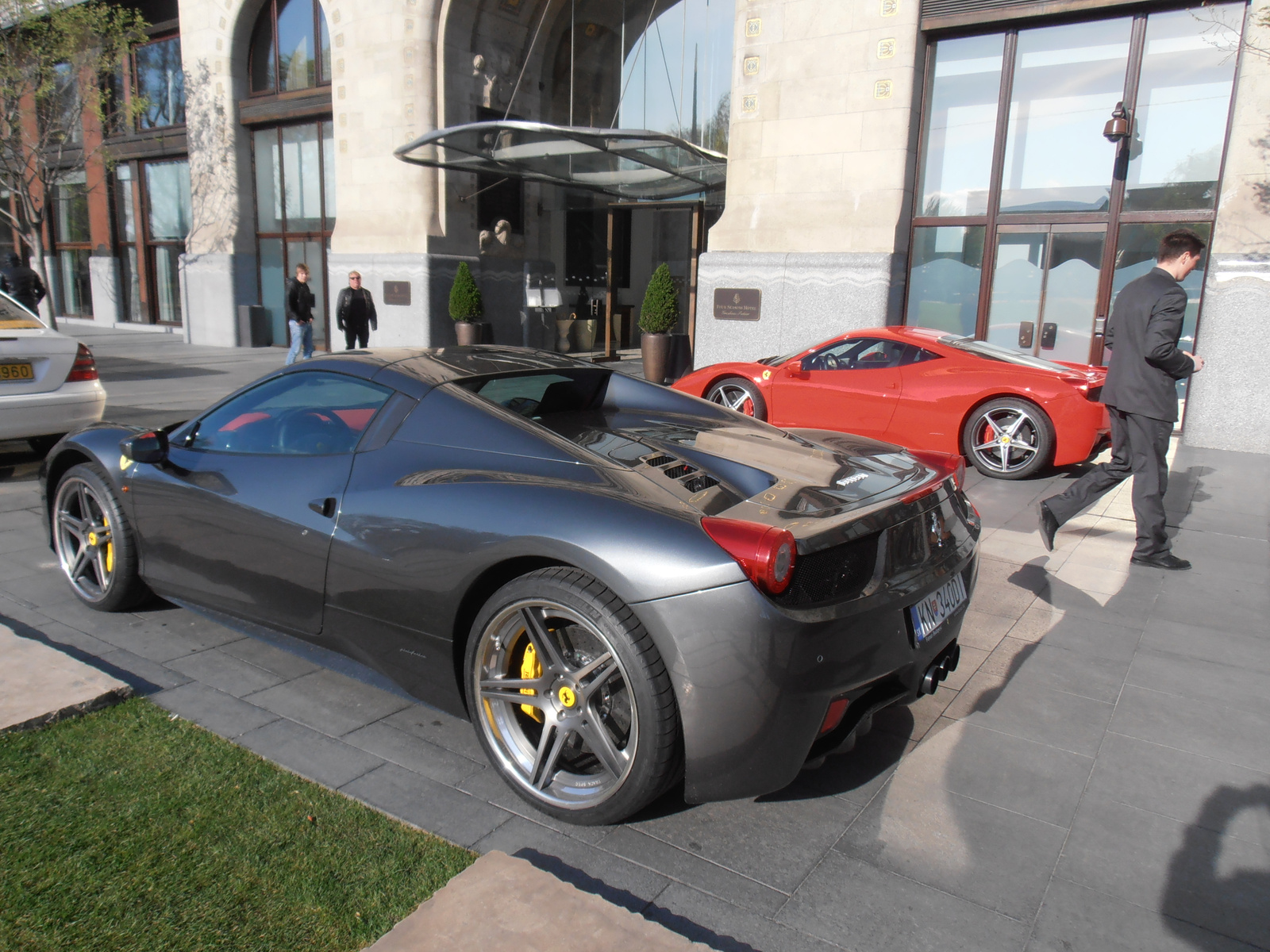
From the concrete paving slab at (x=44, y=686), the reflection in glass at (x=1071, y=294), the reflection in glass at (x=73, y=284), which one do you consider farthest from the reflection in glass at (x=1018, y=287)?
the reflection in glass at (x=73, y=284)

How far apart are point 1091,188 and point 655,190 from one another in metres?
7.81

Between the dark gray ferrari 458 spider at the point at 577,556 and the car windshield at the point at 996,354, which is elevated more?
the car windshield at the point at 996,354

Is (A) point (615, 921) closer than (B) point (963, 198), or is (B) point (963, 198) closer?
(A) point (615, 921)

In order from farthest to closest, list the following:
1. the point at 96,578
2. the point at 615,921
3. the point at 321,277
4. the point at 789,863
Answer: the point at 321,277 → the point at 96,578 → the point at 789,863 → the point at 615,921

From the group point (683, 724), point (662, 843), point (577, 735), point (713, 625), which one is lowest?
point (662, 843)

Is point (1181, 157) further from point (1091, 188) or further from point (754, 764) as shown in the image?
point (754, 764)

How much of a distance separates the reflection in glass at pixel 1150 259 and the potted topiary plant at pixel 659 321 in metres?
6.25

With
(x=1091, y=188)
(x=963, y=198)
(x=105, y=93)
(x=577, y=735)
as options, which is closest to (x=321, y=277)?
(x=105, y=93)

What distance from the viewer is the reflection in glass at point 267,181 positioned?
66.5ft

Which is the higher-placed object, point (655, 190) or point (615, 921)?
point (655, 190)

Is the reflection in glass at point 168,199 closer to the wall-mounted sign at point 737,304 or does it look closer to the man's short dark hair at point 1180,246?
the wall-mounted sign at point 737,304

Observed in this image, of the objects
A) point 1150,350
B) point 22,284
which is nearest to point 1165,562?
point 1150,350

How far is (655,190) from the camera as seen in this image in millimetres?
16828

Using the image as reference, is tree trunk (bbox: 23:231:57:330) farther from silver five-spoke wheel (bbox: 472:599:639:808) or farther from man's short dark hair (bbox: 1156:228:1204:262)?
man's short dark hair (bbox: 1156:228:1204:262)
